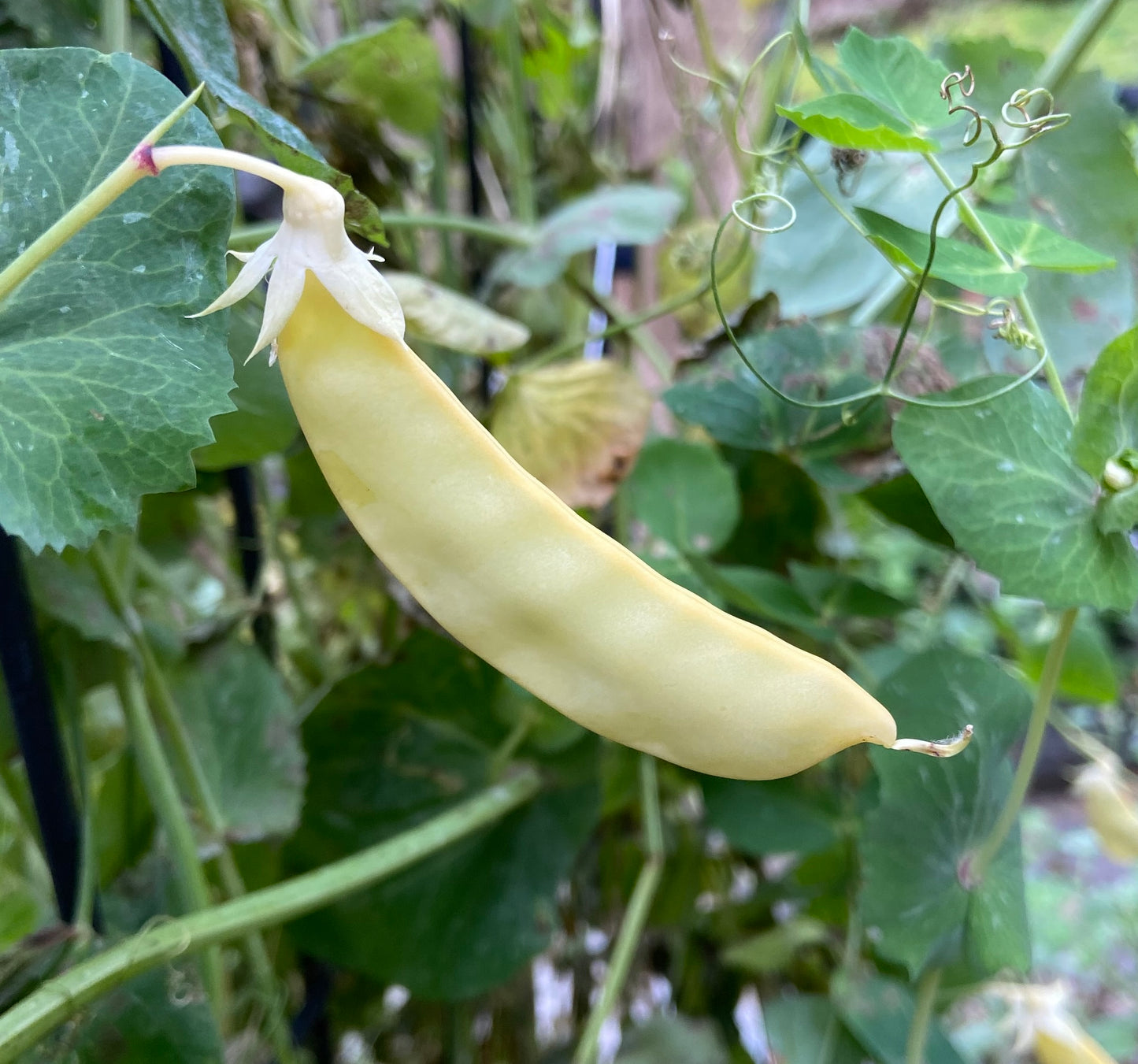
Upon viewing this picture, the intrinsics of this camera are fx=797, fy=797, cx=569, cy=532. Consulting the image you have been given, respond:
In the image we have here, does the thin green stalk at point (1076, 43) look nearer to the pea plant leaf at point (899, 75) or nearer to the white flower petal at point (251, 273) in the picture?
the pea plant leaf at point (899, 75)

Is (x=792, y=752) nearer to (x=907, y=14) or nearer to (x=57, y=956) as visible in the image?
(x=57, y=956)

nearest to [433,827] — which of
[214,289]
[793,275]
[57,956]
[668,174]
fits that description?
[57,956]

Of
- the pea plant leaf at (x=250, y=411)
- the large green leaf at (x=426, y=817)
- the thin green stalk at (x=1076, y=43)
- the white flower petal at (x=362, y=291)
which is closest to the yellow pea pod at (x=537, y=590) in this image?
the white flower petal at (x=362, y=291)

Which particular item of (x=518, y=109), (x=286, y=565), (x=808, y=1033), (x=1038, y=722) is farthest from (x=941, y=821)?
(x=518, y=109)

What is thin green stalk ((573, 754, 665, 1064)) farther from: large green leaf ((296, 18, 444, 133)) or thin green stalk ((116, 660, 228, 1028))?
large green leaf ((296, 18, 444, 133))

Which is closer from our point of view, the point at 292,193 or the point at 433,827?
the point at 292,193

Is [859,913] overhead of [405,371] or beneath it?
beneath

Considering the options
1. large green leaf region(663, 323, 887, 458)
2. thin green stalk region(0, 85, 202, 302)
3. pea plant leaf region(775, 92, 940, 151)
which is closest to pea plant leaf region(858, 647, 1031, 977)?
large green leaf region(663, 323, 887, 458)
